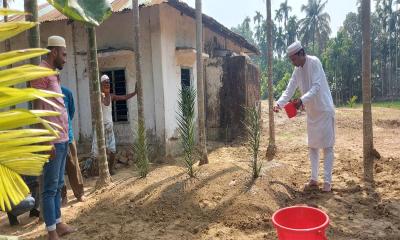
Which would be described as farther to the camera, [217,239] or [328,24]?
[328,24]

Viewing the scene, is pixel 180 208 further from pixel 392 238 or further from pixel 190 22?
pixel 190 22

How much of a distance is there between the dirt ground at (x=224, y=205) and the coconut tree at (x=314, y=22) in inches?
1609

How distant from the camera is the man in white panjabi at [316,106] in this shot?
489 cm

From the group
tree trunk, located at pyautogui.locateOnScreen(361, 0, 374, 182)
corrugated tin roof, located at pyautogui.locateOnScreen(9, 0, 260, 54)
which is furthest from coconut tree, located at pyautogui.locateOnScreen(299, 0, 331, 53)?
tree trunk, located at pyautogui.locateOnScreen(361, 0, 374, 182)

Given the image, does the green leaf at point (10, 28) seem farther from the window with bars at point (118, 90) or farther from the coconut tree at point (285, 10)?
the coconut tree at point (285, 10)

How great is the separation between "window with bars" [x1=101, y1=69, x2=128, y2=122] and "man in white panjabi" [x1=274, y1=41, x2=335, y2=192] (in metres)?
5.29

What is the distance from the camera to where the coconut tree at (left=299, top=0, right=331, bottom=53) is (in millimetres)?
43781

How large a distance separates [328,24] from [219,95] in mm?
Result: 39168

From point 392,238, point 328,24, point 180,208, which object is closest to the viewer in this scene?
point 392,238

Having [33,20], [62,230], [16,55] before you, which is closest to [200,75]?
[33,20]

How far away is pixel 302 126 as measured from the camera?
1270 centimetres

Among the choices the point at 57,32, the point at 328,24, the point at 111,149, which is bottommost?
the point at 111,149

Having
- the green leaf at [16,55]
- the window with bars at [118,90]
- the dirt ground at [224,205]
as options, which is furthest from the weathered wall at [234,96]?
the green leaf at [16,55]

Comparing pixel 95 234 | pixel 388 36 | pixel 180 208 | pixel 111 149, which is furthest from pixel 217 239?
pixel 388 36
